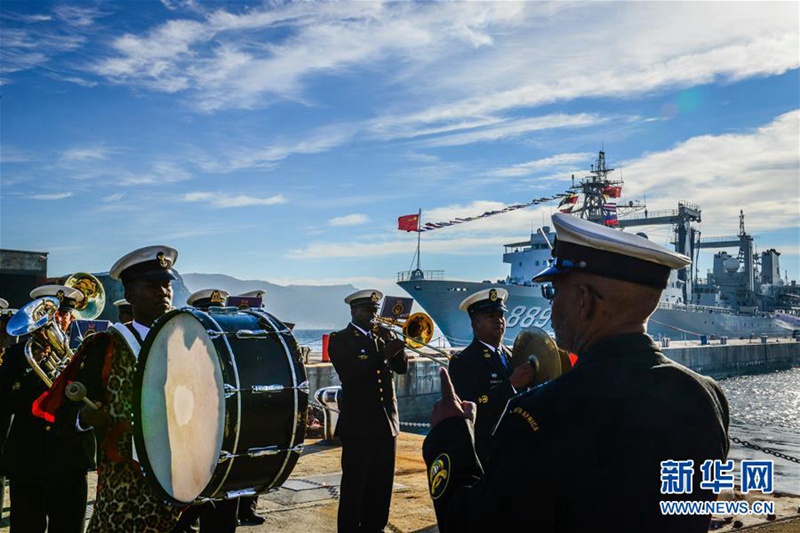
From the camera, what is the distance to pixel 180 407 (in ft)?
12.6

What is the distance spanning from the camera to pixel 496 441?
2.12 meters

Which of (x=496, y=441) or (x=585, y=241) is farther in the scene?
(x=585, y=241)

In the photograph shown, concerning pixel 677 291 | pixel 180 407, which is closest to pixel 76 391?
pixel 180 407

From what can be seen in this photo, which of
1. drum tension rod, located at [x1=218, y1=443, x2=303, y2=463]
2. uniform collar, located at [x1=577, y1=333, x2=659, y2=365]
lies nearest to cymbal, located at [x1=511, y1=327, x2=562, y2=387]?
drum tension rod, located at [x1=218, y1=443, x2=303, y2=463]

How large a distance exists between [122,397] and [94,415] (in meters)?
0.21

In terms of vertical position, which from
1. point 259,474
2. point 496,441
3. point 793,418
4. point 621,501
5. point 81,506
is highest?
point 496,441

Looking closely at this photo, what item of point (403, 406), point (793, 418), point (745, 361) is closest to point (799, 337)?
point (745, 361)

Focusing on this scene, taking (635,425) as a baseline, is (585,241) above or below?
above

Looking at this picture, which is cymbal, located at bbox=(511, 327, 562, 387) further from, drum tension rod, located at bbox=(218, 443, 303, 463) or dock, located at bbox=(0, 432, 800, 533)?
drum tension rod, located at bbox=(218, 443, 303, 463)

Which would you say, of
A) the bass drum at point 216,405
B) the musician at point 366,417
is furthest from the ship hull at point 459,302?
the bass drum at point 216,405

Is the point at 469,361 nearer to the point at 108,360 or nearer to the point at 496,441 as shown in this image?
the point at 108,360

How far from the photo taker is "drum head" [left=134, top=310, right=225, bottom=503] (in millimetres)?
3660

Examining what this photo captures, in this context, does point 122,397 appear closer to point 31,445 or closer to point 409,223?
point 31,445

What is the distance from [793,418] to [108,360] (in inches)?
1338
